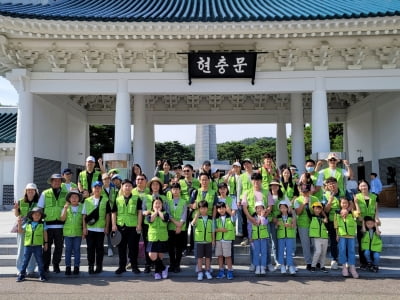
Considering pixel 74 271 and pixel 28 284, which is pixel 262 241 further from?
pixel 28 284

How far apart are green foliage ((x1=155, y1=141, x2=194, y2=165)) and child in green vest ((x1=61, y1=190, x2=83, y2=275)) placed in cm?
4233

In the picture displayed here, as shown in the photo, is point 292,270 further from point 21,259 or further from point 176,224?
point 21,259

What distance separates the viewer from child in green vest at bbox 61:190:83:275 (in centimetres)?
650

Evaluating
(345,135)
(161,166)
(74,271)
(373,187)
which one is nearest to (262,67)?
(161,166)

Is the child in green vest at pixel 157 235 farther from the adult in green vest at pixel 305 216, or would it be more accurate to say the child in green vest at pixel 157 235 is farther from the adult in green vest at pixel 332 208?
the adult in green vest at pixel 332 208

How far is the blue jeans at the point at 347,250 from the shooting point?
250 inches

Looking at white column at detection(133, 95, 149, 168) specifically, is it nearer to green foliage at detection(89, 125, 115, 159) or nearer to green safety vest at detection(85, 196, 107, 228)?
green safety vest at detection(85, 196, 107, 228)

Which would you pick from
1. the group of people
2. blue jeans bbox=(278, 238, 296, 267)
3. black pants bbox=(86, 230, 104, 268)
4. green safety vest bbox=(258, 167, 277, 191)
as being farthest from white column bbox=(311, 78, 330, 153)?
black pants bbox=(86, 230, 104, 268)

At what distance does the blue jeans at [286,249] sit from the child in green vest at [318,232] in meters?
0.42

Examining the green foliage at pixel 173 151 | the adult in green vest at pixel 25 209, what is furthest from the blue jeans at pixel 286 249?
the green foliage at pixel 173 151

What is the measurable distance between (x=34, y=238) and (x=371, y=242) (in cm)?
583

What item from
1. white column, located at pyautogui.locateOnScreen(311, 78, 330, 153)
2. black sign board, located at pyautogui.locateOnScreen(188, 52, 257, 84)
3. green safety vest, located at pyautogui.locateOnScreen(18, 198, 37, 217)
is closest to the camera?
green safety vest, located at pyautogui.locateOnScreen(18, 198, 37, 217)

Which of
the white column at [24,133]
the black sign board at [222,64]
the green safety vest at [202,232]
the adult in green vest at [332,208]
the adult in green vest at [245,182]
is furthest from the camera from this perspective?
the white column at [24,133]

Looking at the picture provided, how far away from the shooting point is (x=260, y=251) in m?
6.48
